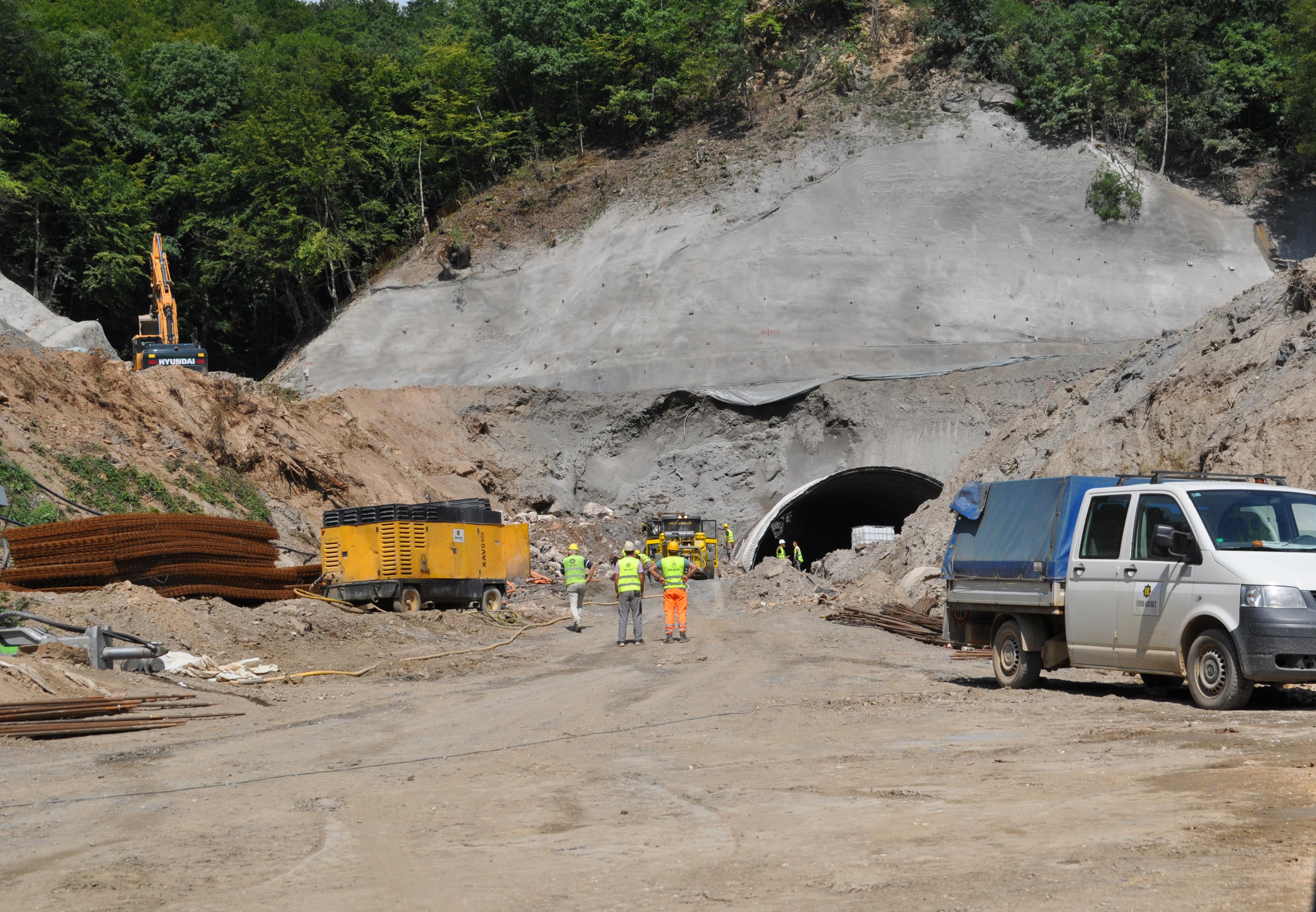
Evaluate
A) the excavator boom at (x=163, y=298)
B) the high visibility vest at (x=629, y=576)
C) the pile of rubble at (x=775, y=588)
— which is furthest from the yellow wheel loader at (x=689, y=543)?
the excavator boom at (x=163, y=298)

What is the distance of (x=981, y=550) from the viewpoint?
461 inches

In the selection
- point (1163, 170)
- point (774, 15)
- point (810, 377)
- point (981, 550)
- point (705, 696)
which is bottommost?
point (705, 696)

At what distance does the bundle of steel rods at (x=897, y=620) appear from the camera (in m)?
17.6

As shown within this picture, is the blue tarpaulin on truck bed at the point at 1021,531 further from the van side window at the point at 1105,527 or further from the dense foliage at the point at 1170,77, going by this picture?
the dense foliage at the point at 1170,77

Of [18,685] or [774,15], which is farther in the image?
[774,15]

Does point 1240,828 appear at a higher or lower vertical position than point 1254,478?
lower

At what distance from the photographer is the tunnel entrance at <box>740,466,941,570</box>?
33094 mm

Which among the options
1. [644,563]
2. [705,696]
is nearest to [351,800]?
[705,696]

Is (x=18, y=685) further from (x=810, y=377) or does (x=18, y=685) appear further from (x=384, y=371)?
(x=384, y=371)

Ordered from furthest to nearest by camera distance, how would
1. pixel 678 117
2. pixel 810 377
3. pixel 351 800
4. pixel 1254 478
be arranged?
pixel 678 117
pixel 810 377
pixel 1254 478
pixel 351 800

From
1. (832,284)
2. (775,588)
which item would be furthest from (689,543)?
(832,284)

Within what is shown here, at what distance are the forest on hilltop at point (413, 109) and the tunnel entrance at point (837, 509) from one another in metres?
17.4

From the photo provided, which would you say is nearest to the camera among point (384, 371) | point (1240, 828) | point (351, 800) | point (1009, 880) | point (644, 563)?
point (1009, 880)

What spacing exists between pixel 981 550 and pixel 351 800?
7.02 metres
